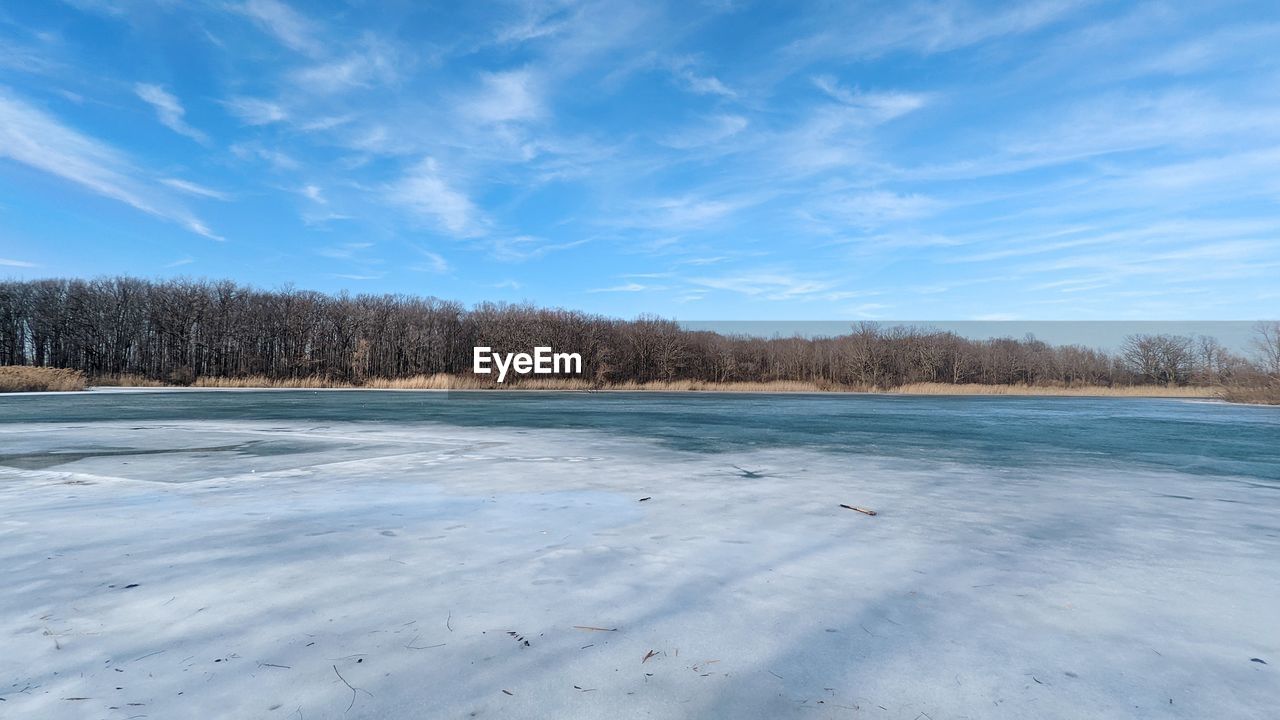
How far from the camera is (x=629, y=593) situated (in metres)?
1.93

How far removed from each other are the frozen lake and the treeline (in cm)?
2363

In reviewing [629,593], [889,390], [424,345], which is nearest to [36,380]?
[424,345]

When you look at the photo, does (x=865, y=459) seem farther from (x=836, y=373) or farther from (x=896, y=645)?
(x=836, y=373)

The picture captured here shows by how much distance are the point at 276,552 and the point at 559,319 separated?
26.5 metres

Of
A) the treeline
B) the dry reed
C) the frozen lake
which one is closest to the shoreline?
the treeline

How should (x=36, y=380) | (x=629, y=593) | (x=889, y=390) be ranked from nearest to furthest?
(x=629, y=593), (x=36, y=380), (x=889, y=390)

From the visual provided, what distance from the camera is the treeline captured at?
81.6 feet

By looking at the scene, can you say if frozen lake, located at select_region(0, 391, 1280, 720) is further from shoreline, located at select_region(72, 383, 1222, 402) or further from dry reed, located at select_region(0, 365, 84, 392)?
shoreline, located at select_region(72, 383, 1222, 402)

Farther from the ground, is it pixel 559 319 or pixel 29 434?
pixel 559 319

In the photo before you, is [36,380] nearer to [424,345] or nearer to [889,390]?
[424,345]

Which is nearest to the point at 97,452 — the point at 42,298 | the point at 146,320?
the point at 146,320

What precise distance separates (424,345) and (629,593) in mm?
28944

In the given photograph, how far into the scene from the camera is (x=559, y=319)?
2853cm

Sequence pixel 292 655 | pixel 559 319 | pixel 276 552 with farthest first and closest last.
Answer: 1. pixel 559 319
2. pixel 276 552
3. pixel 292 655
